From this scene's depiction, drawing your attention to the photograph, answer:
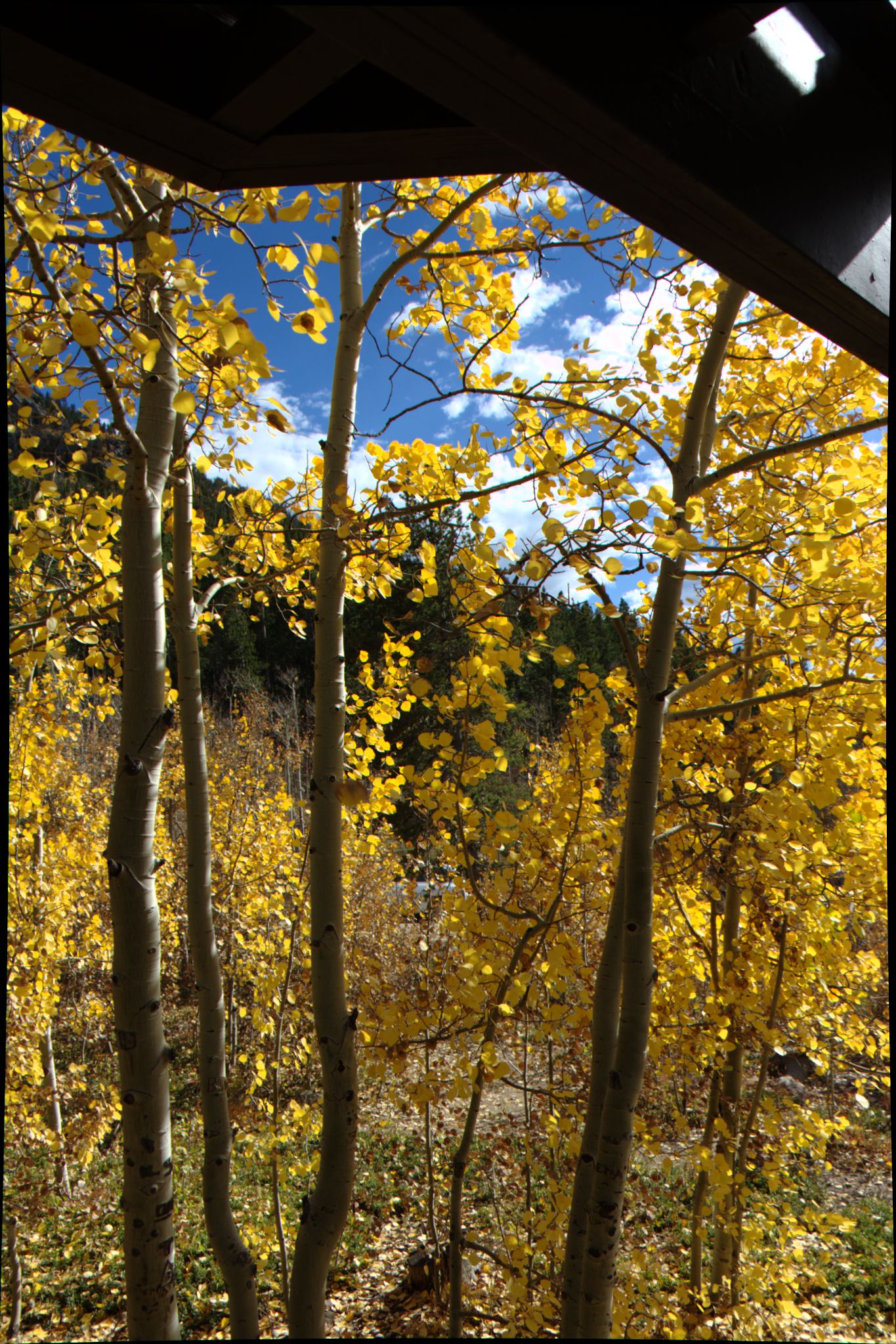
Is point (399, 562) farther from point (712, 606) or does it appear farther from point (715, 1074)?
point (715, 1074)

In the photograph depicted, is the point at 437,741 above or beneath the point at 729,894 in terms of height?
above

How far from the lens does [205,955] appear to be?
2.92m

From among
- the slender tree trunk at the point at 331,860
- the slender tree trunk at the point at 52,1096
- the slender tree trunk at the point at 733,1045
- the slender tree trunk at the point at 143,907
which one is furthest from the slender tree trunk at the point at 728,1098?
the slender tree trunk at the point at 52,1096

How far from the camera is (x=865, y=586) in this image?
7.34 ft

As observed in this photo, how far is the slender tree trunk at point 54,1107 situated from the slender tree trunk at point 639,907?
5.49 metres


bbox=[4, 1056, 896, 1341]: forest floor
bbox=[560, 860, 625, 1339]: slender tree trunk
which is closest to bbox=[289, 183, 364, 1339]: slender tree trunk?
bbox=[560, 860, 625, 1339]: slender tree trunk

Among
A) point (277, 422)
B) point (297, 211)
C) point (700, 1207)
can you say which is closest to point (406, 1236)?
point (700, 1207)

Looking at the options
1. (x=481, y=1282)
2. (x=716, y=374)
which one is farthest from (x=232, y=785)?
(x=716, y=374)

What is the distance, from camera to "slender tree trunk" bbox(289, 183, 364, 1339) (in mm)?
2395

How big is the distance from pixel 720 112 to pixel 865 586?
69.0 inches

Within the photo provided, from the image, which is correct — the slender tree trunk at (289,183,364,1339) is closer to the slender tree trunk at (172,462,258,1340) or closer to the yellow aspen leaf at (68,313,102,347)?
the slender tree trunk at (172,462,258,1340)

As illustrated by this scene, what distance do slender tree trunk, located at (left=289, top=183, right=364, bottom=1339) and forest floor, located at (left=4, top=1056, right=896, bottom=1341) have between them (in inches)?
51.4

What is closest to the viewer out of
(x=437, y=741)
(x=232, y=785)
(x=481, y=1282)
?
(x=437, y=741)

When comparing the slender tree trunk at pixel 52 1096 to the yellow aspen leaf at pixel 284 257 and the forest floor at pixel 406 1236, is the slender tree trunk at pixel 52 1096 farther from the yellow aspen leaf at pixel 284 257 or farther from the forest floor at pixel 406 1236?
the yellow aspen leaf at pixel 284 257
